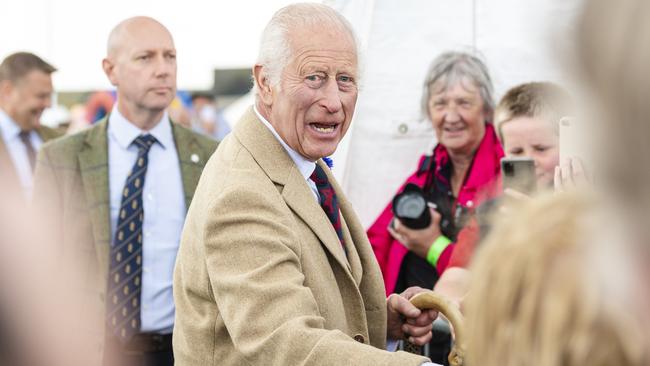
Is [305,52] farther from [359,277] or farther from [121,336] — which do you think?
[121,336]

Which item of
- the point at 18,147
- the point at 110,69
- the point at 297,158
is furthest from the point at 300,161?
the point at 18,147

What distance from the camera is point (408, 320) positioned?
103 inches

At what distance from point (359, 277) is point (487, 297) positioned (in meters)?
1.57

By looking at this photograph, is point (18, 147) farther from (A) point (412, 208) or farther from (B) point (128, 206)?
(A) point (412, 208)

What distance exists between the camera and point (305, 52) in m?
2.46

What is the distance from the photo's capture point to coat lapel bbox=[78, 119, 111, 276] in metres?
3.98

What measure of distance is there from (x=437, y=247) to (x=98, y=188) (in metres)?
1.42

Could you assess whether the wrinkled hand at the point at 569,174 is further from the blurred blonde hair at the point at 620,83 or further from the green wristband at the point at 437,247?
the blurred blonde hair at the point at 620,83

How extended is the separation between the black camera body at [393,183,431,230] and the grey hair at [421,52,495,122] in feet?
1.66

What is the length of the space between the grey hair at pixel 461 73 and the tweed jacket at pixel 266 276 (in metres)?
1.75

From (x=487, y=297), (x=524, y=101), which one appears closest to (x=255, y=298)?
(x=487, y=297)

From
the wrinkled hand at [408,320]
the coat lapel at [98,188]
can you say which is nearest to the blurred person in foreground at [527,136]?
the wrinkled hand at [408,320]

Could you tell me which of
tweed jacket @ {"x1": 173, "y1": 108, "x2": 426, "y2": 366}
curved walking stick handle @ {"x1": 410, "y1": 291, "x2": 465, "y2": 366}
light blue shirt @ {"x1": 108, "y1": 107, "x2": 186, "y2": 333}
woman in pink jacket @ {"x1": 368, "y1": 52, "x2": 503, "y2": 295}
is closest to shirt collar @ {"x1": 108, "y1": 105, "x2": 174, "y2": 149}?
light blue shirt @ {"x1": 108, "y1": 107, "x2": 186, "y2": 333}

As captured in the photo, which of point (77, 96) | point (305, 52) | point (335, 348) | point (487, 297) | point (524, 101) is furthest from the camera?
point (77, 96)
